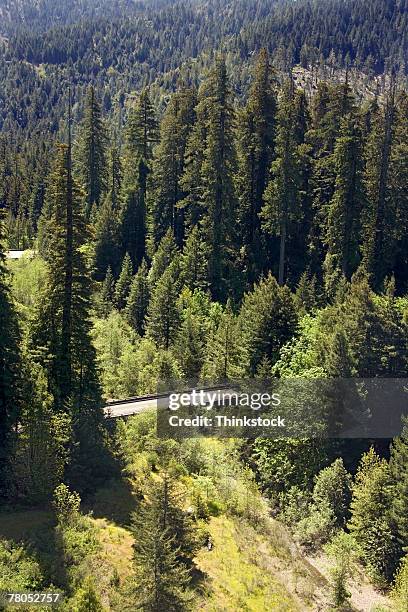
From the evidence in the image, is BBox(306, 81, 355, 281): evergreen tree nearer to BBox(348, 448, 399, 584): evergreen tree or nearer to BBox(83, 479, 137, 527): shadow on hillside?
BBox(348, 448, 399, 584): evergreen tree

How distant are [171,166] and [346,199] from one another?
18.0 m

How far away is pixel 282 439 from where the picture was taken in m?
30.2

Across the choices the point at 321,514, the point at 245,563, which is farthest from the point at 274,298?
the point at 245,563

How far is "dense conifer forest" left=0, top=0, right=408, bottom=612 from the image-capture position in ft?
69.7

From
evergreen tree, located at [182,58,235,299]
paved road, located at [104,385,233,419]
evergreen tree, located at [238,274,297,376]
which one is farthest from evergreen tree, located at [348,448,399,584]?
evergreen tree, located at [182,58,235,299]

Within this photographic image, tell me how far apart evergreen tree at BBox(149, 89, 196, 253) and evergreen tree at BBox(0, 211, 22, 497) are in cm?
3000

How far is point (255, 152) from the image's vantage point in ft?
165

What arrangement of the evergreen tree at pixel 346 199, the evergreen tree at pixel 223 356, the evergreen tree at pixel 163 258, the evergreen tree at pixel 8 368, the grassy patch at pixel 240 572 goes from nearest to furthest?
the grassy patch at pixel 240 572
the evergreen tree at pixel 8 368
the evergreen tree at pixel 223 356
the evergreen tree at pixel 346 199
the evergreen tree at pixel 163 258

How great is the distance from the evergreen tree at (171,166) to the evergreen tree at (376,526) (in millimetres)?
33151

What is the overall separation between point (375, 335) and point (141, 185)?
109 ft

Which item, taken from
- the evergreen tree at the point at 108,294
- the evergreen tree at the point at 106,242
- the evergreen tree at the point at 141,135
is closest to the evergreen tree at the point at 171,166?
the evergreen tree at the point at 141,135

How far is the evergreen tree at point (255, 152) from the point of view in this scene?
162ft

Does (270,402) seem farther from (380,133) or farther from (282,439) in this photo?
(380,133)

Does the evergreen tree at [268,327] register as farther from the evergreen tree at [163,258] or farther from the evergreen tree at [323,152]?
the evergreen tree at [163,258]
